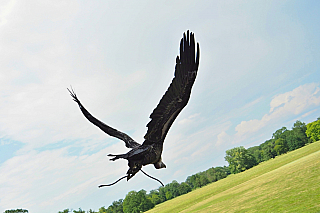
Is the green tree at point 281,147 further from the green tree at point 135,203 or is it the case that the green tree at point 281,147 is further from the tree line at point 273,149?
the green tree at point 135,203

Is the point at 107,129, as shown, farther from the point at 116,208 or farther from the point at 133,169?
the point at 116,208

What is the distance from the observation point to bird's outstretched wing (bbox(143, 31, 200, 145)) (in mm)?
2922

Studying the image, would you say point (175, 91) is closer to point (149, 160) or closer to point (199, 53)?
point (199, 53)

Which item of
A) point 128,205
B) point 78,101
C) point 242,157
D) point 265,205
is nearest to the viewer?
point 78,101

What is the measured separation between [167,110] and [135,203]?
60.1m

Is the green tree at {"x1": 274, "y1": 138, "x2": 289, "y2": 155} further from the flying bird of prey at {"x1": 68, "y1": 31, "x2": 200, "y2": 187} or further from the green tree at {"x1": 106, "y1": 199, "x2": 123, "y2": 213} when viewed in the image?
the flying bird of prey at {"x1": 68, "y1": 31, "x2": 200, "y2": 187}

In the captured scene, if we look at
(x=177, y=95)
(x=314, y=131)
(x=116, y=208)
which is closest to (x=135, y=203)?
(x=116, y=208)

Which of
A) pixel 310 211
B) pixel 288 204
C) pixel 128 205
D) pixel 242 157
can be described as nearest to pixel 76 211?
pixel 128 205

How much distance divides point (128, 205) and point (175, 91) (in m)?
60.6

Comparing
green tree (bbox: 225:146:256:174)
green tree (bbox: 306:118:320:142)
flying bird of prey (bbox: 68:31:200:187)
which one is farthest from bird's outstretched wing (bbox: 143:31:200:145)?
green tree (bbox: 306:118:320:142)

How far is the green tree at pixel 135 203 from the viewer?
58188 mm

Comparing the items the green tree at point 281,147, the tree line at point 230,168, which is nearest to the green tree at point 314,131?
the tree line at point 230,168

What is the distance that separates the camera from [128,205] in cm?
5869

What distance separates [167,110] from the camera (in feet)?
10.5
